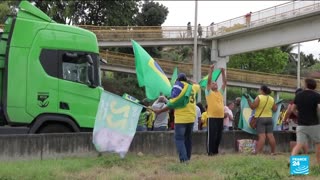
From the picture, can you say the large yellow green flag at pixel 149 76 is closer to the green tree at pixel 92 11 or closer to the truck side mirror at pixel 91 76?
the truck side mirror at pixel 91 76

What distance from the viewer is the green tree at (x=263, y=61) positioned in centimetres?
6116

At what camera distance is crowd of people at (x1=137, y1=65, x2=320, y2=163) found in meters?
9.55

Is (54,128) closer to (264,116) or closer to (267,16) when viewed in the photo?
(264,116)

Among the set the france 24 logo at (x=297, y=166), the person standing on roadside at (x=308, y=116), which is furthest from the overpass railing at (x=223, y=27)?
the france 24 logo at (x=297, y=166)

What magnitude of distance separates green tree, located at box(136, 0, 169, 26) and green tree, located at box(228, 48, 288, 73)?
10.2 m

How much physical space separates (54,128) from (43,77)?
1.28m

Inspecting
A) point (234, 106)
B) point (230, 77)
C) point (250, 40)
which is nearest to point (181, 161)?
point (234, 106)

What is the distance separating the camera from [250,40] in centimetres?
3909

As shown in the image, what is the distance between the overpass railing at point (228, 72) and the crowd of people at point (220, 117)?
32.7 metres

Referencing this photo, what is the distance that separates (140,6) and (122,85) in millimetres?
13774

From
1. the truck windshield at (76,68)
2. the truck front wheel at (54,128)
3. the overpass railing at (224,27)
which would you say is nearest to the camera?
Answer: the truck front wheel at (54,128)

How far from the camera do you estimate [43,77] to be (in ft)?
39.1

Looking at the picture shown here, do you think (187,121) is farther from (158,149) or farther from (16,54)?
(16,54)

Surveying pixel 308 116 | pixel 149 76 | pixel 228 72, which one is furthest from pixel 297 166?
pixel 228 72
